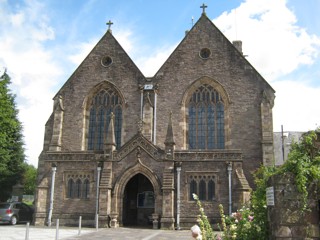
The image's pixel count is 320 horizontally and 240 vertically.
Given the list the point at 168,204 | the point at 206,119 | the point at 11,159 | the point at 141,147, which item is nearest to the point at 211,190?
the point at 168,204

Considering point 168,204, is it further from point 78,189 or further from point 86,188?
point 78,189

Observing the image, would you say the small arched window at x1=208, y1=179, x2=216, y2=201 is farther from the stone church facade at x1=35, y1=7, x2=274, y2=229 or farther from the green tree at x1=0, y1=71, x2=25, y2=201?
the green tree at x1=0, y1=71, x2=25, y2=201

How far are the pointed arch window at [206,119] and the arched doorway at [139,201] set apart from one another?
4.22 m

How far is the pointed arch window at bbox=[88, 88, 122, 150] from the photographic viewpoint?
28.5 meters

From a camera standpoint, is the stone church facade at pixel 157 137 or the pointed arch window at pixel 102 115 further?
the pointed arch window at pixel 102 115

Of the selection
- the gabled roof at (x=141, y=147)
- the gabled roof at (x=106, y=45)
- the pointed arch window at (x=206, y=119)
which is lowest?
the gabled roof at (x=141, y=147)

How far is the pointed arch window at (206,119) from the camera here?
27.0m

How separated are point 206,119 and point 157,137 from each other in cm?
371

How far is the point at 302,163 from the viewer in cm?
913

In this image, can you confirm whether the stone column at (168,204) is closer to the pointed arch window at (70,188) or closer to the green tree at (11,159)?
the pointed arch window at (70,188)

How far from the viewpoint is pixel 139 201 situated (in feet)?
85.2

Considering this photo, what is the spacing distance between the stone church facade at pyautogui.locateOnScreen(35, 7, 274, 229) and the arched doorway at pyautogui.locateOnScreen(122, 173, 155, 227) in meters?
0.07

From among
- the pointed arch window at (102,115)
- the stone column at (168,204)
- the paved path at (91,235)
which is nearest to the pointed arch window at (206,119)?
the stone column at (168,204)

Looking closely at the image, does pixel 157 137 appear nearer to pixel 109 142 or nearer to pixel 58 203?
pixel 109 142
